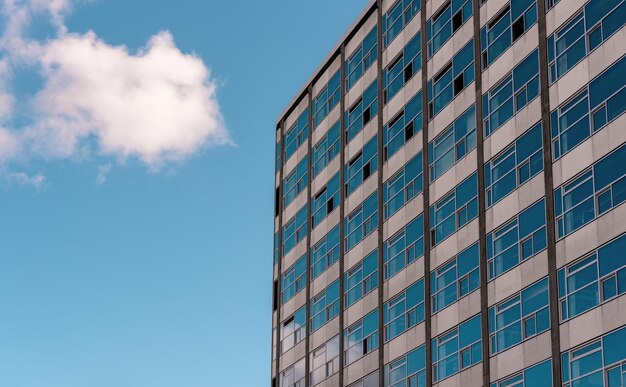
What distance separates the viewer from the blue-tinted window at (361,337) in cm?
5569

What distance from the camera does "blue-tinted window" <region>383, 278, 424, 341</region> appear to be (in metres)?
51.6

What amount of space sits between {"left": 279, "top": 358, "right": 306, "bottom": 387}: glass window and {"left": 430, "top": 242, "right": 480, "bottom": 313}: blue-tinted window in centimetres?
1563

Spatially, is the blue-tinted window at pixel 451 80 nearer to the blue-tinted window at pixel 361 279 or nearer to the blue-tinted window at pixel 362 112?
the blue-tinted window at pixel 362 112

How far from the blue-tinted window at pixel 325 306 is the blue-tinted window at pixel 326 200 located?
4342 mm

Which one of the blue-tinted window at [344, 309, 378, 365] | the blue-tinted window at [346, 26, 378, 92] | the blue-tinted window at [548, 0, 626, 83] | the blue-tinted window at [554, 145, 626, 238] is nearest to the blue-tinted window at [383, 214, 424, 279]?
the blue-tinted window at [344, 309, 378, 365]

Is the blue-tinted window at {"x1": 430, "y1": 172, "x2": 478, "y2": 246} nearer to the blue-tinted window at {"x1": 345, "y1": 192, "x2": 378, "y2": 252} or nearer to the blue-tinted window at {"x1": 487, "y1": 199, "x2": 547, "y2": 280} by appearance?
the blue-tinted window at {"x1": 487, "y1": 199, "x2": 547, "y2": 280}

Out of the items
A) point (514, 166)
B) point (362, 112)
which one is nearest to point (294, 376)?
point (362, 112)

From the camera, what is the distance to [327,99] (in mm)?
66562

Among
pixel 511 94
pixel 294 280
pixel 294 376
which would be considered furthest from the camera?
pixel 294 280

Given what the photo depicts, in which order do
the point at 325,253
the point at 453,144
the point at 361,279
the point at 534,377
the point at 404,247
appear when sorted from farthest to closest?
1. the point at 325,253
2. the point at 361,279
3. the point at 404,247
4. the point at 453,144
5. the point at 534,377

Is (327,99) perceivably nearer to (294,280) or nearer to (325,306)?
(294,280)

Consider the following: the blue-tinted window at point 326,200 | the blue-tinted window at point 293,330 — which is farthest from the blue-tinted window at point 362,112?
the blue-tinted window at point 293,330

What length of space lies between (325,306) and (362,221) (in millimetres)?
5729

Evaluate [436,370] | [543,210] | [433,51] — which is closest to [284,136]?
[433,51]
